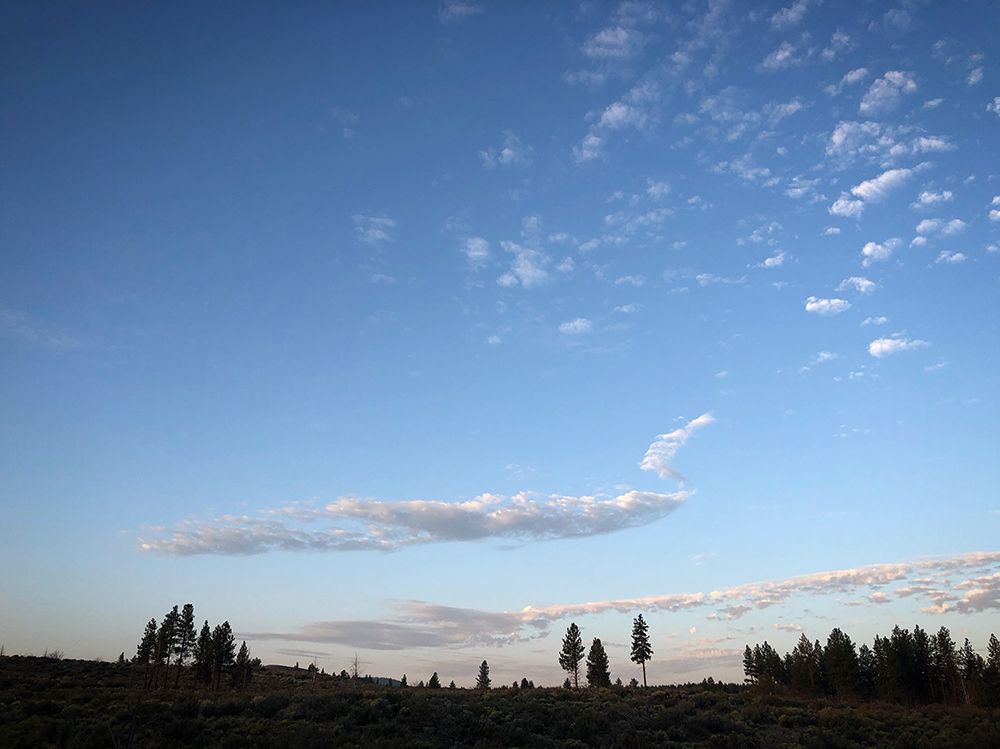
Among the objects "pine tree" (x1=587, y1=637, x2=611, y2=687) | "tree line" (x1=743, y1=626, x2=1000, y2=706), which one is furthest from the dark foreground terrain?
"pine tree" (x1=587, y1=637, x2=611, y2=687)

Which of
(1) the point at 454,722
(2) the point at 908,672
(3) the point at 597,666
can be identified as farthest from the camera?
(3) the point at 597,666

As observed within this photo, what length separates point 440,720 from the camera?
3081cm

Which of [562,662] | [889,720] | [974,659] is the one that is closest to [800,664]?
[974,659]

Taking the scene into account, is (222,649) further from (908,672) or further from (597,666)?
(908,672)

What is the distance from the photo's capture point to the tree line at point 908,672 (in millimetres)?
72688

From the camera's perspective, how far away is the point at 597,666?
9494cm

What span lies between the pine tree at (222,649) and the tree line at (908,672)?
225 feet

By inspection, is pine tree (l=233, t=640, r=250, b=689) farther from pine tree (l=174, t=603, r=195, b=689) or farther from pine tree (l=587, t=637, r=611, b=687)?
pine tree (l=587, t=637, r=611, b=687)

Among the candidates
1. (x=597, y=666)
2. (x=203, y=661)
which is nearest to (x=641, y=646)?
(x=597, y=666)

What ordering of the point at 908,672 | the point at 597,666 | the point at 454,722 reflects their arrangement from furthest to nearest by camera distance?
the point at 597,666
the point at 908,672
the point at 454,722

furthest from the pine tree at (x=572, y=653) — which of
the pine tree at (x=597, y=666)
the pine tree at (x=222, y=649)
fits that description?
the pine tree at (x=222, y=649)

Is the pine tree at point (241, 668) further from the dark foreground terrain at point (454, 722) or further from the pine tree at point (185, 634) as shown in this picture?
the dark foreground terrain at point (454, 722)

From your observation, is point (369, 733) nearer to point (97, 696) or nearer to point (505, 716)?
point (505, 716)

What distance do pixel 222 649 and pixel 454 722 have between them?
66.6 m
